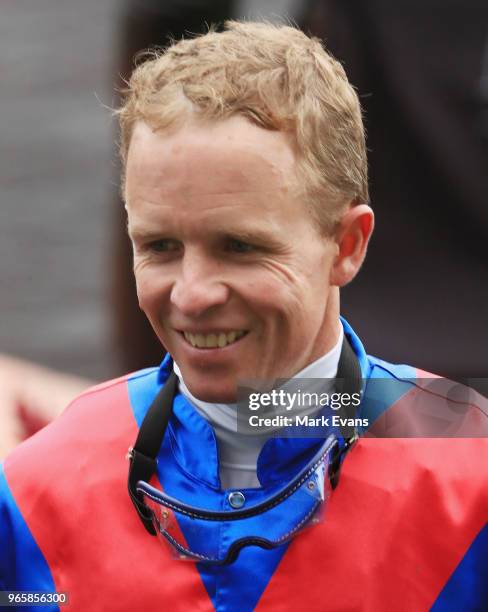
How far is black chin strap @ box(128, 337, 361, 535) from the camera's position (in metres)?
2.66

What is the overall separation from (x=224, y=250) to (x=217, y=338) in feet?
0.56

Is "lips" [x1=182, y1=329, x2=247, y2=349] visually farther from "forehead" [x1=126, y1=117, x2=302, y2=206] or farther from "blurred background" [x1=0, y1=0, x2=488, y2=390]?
"blurred background" [x1=0, y1=0, x2=488, y2=390]

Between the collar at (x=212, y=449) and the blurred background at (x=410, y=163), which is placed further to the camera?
the blurred background at (x=410, y=163)

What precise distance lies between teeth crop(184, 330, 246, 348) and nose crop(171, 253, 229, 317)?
6cm

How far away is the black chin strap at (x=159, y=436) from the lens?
2.66 metres

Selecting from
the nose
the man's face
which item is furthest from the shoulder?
the nose

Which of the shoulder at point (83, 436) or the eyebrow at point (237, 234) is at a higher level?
the eyebrow at point (237, 234)

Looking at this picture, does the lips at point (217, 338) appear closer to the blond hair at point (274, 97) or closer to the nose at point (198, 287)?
the nose at point (198, 287)

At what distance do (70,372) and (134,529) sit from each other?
4.97 metres

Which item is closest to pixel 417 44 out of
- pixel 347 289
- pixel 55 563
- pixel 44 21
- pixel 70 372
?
pixel 347 289

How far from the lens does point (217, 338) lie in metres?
2.51

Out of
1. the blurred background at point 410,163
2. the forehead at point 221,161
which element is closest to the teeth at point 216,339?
the forehead at point 221,161

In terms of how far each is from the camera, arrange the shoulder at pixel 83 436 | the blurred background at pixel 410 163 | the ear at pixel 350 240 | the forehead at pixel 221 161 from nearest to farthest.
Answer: the forehead at pixel 221 161
the ear at pixel 350 240
the shoulder at pixel 83 436
the blurred background at pixel 410 163

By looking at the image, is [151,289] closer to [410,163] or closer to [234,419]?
[234,419]
